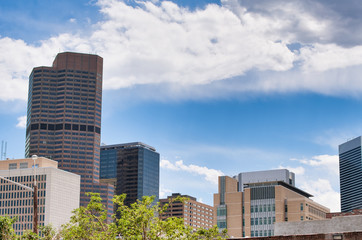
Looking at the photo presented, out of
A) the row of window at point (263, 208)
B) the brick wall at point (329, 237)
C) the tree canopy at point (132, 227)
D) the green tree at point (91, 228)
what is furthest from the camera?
the row of window at point (263, 208)

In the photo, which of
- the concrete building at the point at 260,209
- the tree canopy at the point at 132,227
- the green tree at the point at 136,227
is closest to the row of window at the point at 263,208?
the concrete building at the point at 260,209

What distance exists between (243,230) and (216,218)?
9210 mm

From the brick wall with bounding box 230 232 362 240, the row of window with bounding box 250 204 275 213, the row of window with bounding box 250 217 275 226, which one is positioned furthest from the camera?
the row of window with bounding box 250 204 275 213

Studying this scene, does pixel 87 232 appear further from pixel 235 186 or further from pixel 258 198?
pixel 235 186

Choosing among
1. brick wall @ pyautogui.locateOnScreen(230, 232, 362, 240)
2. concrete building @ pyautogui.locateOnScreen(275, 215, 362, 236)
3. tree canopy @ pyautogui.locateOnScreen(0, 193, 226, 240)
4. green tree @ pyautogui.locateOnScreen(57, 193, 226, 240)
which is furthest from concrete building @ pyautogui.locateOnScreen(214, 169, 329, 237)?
tree canopy @ pyautogui.locateOnScreen(0, 193, 226, 240)

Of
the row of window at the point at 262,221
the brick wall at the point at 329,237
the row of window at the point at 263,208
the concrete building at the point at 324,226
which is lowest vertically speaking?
the brick wall at the point at 329,237

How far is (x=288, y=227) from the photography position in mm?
56844

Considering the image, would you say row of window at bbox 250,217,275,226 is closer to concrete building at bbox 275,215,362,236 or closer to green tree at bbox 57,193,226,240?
concrete building at bbox 275,215,362,236

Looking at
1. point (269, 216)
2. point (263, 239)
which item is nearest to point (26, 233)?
point (263, 239)

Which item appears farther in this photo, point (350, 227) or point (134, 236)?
point (350, 227)

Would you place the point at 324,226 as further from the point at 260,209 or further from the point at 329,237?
the point at 260,209

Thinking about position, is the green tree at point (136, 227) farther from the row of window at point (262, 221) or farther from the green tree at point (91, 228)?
the row of window at point (262, 221)

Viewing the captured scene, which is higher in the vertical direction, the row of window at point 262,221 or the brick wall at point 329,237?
the row of window at point 262,221

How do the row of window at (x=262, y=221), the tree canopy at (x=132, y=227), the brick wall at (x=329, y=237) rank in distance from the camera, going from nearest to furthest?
the tree canopy at (x=132, y=227), the brick wall at (x=329, y=237), the row of window at (x=262, y=221)
